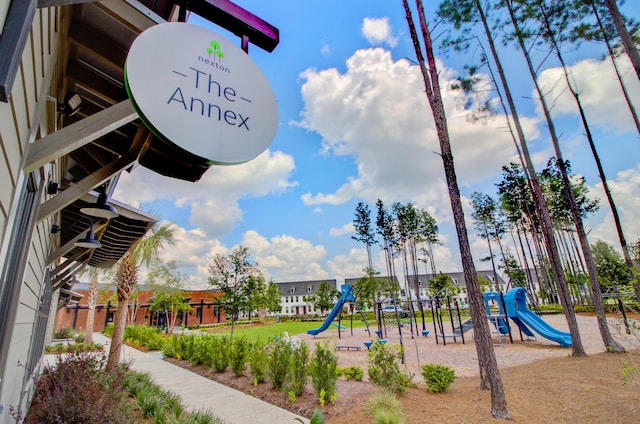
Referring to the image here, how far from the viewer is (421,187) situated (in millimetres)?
15211

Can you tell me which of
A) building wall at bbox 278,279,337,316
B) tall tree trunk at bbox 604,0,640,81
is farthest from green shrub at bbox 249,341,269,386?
building wall at bbox 278,279,337,316

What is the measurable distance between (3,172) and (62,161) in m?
3.57

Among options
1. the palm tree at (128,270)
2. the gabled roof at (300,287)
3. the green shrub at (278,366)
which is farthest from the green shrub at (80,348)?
the gabled roof at (300,287)

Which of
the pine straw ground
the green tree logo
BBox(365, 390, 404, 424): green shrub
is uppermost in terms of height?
the green tree logo

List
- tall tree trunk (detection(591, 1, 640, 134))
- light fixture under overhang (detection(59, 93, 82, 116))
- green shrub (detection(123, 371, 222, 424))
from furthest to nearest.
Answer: tall tree trunk (detection(591, 1, 640, 134))
green shrub (detection(123, 371, 222, 424))
light fixture under overhang (detection(59, 93, 82, 116))

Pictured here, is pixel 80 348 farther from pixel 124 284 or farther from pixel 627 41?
pixel 627 41

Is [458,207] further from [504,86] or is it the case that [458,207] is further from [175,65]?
[504,86]

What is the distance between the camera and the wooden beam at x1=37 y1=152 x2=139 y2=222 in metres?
2.53

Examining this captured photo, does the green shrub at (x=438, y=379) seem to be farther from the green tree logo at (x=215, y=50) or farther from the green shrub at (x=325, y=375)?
the green tree logo at (x=215, y=50)

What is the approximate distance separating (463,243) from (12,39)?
610cm

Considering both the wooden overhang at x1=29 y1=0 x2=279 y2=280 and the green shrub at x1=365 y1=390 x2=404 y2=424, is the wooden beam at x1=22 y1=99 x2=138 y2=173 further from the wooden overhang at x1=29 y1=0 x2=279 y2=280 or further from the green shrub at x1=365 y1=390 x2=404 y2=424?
the green shrub at x1=365 y1=390 x2=404 y2=424

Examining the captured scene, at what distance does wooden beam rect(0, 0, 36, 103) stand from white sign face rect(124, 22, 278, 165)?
64 cm

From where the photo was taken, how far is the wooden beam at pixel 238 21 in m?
2.79

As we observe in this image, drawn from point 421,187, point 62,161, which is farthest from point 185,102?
point 421,187
